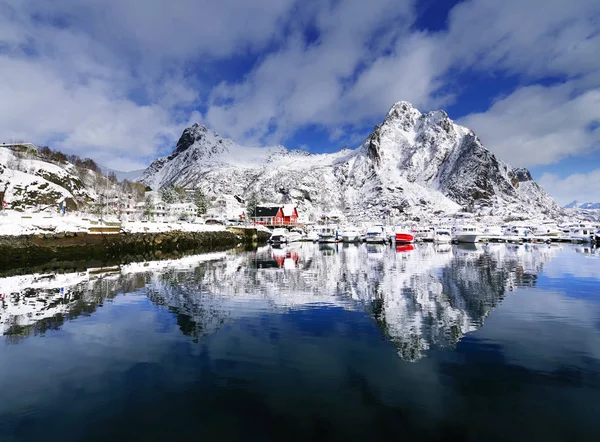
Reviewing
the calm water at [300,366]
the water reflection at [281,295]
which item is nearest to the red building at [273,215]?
the water reflection at [281,295]

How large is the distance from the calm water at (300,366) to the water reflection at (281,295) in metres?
0.17

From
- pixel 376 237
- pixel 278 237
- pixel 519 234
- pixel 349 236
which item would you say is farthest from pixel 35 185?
pixel 519 234

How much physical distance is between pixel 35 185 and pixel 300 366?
132935mm

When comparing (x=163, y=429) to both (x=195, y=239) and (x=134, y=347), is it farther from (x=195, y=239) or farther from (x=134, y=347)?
(x=195, y=239)

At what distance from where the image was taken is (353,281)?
25.7 m

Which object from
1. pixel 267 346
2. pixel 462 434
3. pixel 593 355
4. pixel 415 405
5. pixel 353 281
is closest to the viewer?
pixel 462 434

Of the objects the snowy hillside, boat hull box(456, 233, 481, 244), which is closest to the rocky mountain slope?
the snowy hillside

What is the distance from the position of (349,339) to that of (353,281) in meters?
13.5

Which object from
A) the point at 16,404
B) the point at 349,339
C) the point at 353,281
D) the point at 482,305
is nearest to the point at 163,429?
the point at 16,404

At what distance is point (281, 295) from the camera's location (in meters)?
20.6

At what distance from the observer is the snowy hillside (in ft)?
342

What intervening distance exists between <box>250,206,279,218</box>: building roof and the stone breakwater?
248 feet

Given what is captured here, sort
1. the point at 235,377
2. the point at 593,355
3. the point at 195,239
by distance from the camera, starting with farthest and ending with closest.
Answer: the point at 195,239 < the point at 593,355 < the point at 235,377

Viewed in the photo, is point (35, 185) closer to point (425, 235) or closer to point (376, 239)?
point (376, 239)
